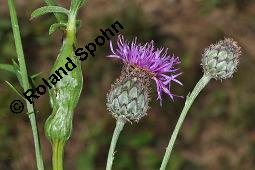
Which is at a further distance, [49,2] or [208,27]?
[208,27]

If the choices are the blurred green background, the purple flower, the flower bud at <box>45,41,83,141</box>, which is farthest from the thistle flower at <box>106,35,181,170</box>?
the blurred green background

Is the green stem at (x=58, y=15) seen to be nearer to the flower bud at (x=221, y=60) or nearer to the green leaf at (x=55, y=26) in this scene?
the green leaf at (x=55, y=26)

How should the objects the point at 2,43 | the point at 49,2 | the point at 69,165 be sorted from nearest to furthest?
the point at 49,2 < the point at 69,165 < the point at 2,43

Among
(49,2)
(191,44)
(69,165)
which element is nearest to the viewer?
(49,2)

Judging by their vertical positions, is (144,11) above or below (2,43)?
below

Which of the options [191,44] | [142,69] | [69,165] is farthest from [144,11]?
[142,69]

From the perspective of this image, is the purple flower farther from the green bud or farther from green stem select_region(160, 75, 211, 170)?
the green bud

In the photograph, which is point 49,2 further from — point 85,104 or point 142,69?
point 85,104

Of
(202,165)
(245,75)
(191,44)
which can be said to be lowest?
(202,165)

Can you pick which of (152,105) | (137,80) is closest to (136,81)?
(137,80)

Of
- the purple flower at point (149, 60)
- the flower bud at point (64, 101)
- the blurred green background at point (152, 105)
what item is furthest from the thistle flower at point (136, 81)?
the blurred green background at point (152, 105)
